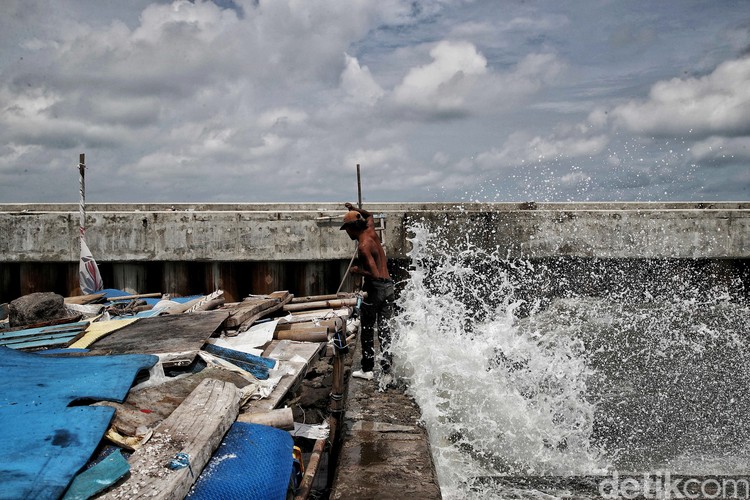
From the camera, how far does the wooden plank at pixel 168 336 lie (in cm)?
526

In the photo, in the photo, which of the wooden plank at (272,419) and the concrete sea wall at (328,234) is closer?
the wooden plank at (272,419)

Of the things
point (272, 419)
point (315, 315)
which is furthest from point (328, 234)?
point (272, 419)

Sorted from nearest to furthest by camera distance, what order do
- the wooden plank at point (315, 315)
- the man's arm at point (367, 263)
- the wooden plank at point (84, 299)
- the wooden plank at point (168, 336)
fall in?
the wooden plank at point (168, 336) < the man's arm at point (367, 263) < the wooden plank at point (315, 315) < the wooden plank at point (84, 299)

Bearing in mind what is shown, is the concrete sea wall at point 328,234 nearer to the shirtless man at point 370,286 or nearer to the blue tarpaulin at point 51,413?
the shirtless man at point 370,286

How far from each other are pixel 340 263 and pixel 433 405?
13.6ft

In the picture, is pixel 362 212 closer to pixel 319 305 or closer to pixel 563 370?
pixel 319 305

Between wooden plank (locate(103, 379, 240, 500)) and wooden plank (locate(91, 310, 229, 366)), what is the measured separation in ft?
3.31

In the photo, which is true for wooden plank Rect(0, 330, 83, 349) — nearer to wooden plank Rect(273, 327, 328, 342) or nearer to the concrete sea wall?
wooden plank Rect(273, 327, 328, 342)

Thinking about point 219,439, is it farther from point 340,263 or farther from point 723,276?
point 723,276

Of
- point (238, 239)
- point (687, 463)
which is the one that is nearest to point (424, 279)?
point (238, 239)

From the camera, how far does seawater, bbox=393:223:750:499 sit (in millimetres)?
5770

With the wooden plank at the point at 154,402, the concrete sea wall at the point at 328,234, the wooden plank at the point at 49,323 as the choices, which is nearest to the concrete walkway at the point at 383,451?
the wooden plank at the point at 154,402

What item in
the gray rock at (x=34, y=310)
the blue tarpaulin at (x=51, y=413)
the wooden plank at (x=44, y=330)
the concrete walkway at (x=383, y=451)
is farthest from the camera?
the gray rock at (x=34, y=310)

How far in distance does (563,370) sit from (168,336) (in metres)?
5.39
